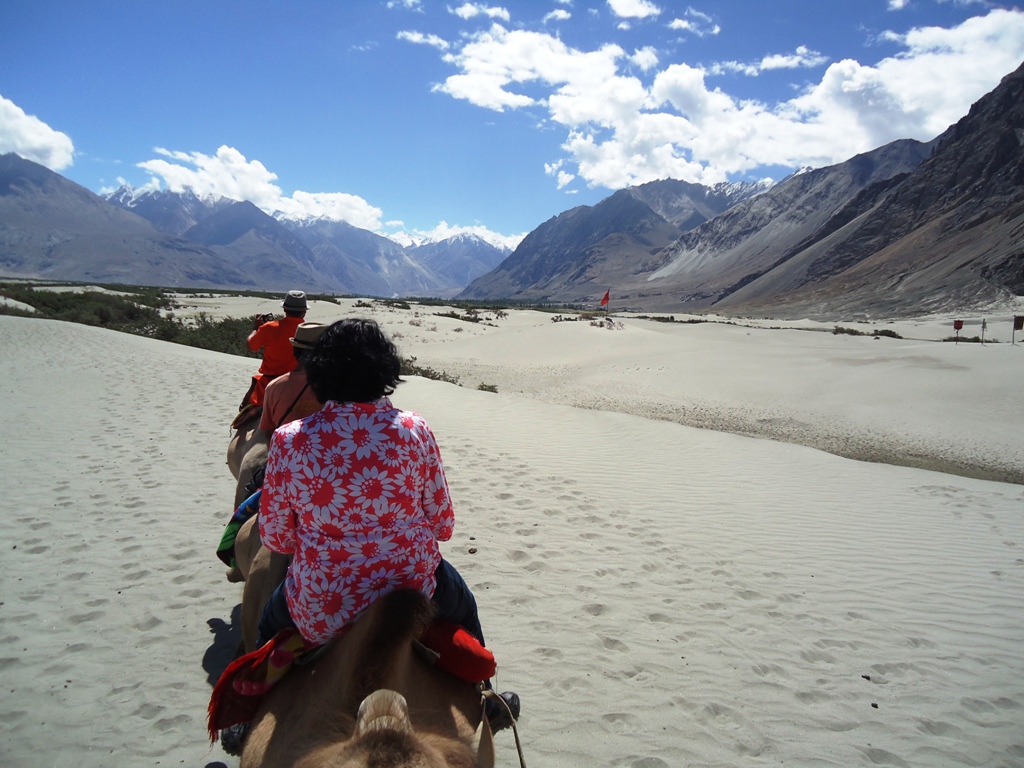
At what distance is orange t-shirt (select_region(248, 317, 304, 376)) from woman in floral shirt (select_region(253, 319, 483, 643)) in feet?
10.1

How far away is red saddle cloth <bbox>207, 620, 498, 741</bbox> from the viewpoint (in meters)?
1.98

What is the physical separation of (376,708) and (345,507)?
84 cm

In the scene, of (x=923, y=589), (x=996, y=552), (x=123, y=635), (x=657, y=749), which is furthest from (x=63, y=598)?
(x=996, y=552)

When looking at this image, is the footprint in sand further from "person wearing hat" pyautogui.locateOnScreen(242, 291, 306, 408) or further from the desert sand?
"person wearing hat" pyautogui.locateOnScreen(242, 291, 306, 408)

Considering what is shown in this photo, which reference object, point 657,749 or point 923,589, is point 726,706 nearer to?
point 657,749

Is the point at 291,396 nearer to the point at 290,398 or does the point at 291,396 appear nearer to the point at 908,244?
the point at 290,398

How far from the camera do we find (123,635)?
12.6 feet

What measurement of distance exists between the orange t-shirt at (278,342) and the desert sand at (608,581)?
1.89m

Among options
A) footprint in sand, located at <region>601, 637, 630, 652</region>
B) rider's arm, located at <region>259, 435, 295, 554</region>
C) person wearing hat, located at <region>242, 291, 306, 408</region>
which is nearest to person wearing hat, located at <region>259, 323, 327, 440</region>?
person wearing hat, located at <region>242, 291, 306, 408</region>

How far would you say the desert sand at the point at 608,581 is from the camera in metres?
3.32

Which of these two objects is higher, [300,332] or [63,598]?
[300,332]

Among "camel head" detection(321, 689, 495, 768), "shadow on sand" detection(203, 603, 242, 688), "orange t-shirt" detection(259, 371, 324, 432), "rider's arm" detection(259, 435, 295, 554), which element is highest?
"orange t-shirt" detection(259, 371, 324, 432)

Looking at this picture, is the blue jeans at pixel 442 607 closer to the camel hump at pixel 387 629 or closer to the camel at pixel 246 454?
the camel hump at pixel 387 629

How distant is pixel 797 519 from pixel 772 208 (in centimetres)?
19567
